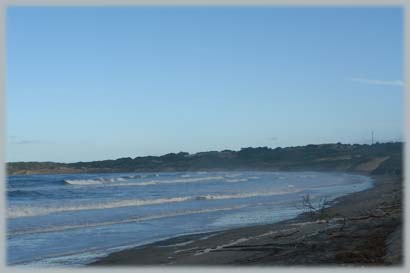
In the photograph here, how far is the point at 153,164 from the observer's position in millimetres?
79250

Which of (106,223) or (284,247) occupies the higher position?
(284,247)

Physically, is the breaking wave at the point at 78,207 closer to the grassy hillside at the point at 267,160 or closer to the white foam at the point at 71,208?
the white foam at the point at 71,208

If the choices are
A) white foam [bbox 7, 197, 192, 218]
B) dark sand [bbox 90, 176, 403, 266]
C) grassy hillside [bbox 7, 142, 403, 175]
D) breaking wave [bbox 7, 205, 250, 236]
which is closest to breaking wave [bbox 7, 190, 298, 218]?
white foam [bbox 7, 197, 192, 218]

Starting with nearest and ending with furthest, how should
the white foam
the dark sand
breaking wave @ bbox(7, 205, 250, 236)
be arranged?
the dark sand
breaking wave @ bbox(7, 205, 250, 236)
the white foam

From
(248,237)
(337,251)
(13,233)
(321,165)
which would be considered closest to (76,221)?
(13,233)

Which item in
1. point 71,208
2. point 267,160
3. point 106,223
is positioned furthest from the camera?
point 267,160

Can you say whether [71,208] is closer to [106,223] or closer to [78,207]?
[78,207]

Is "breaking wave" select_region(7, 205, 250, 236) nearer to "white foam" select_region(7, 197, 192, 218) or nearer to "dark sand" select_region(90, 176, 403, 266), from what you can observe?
"dark sand" select_region(90, 176, 403, 266)

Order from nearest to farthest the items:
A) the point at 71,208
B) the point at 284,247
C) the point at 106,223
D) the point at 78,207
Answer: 1. the point at 284,247
2. the point at 106,223
3. the point at 71,208
4. the point at 78,207

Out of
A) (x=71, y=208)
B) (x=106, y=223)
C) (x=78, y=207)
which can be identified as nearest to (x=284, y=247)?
(x=106, y=223)

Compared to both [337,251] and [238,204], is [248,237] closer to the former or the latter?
[337,251]

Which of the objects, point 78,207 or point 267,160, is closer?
point 78,207

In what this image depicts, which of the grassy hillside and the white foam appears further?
the grassy hillside

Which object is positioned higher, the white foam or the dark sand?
the dark sand
